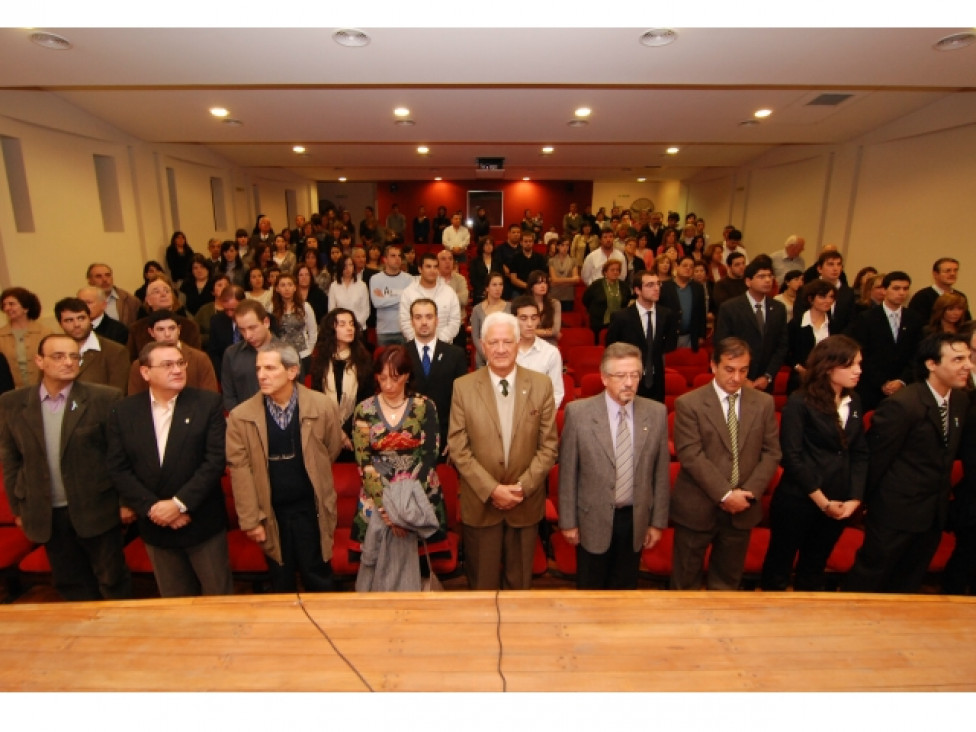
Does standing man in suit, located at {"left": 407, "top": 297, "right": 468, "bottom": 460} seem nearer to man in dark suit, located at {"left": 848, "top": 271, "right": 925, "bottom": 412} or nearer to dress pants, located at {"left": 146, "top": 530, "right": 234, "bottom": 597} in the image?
dress pants, located at {"left": 146, "top": 530, "right": 234, "bottom": 597}

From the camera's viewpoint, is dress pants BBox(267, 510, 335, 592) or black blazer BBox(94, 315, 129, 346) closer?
dress pants BBox(267, 510, 335, 592)

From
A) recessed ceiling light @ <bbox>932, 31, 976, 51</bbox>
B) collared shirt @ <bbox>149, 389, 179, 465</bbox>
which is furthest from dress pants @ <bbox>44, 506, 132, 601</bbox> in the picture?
recessed ceiling light @ <bbox>932, 31, 976, 51</bbox>

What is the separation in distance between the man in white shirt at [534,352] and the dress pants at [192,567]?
1849 millimetres

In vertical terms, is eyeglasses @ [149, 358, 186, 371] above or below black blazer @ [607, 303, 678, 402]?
above

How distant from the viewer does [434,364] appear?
3467 millimetres

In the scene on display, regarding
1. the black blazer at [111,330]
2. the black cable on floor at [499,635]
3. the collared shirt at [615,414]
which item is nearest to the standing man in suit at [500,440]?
the collared shirt at [615,414]

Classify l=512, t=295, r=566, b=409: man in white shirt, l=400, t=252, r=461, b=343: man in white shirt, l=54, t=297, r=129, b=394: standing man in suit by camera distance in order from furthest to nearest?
l=400, t=252, r=461, b=343: man in white shirt, l=54, t=297, r=129, b=394: standing man in suit, l=512, t=295, r=566, b=409: man in white shirt

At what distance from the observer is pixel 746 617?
1868mm

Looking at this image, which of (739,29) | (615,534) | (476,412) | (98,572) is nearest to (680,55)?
(739,29)

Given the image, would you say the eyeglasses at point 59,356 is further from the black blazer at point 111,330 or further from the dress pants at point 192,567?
the black blazer at point 111,330

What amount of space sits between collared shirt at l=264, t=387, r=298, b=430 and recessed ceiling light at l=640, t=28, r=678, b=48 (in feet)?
10.8

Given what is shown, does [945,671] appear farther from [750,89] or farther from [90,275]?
[90,275]

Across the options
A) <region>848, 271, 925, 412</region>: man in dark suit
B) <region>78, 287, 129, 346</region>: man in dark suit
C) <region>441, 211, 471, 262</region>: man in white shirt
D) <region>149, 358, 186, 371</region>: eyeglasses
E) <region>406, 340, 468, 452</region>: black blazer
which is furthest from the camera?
<region>441, 211, 471, 262</region>: man in white shirt

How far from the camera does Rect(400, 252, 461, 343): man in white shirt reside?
177 inches
